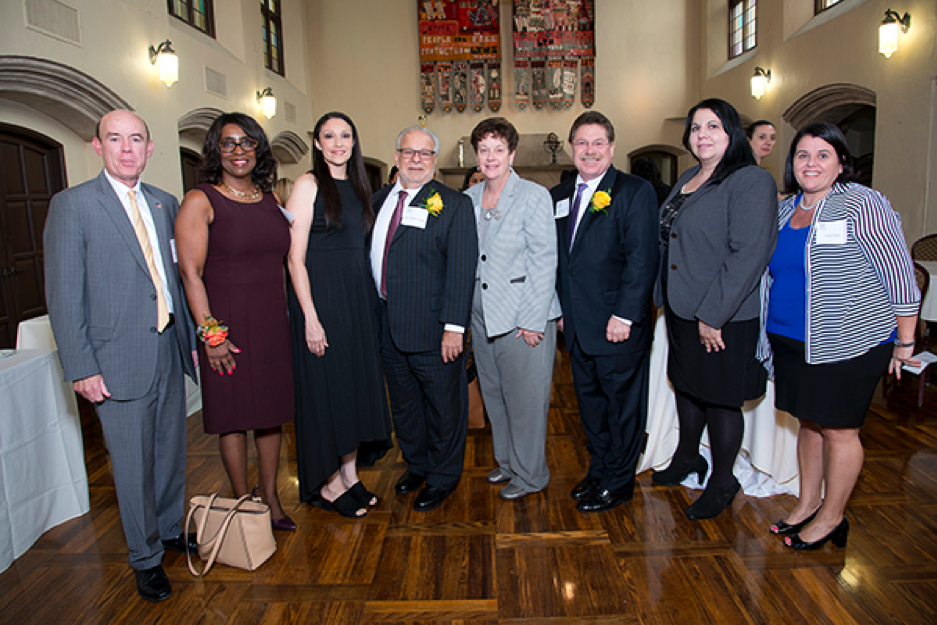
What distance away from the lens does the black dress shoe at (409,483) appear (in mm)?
3092

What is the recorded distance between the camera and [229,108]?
7934mm

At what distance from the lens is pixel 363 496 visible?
2.96 metres

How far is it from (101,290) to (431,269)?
1310mm

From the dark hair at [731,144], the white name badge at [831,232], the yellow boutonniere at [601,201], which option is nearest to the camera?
the white name badge at [831,232]

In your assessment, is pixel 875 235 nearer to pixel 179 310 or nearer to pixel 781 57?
pixel 179 310

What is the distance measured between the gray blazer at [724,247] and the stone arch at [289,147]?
8.51 meters

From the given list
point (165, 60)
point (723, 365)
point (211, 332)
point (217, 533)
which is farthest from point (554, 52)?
point (217, 533)

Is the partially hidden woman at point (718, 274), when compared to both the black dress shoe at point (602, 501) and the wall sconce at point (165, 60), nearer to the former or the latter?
the black dress shoe at point (602, 501)

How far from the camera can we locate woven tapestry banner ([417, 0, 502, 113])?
11.2 metres

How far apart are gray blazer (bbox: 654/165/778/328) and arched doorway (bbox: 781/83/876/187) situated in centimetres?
623

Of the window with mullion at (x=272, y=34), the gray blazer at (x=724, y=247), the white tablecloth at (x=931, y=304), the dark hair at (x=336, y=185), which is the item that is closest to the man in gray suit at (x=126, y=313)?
the dark hair at (x=336, y=185)

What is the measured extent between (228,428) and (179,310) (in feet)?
1.73

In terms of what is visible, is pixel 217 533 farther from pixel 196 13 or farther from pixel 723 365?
pixel 196 13

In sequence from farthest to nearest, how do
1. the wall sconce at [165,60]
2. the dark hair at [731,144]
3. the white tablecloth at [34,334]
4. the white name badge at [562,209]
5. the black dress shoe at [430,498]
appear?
the wall sconce at [165,60]
the white tablecloth at [34,334]
the black dress shoe at [430,498]
the white name badge at [562,209]
the dark hair at [731,144]
